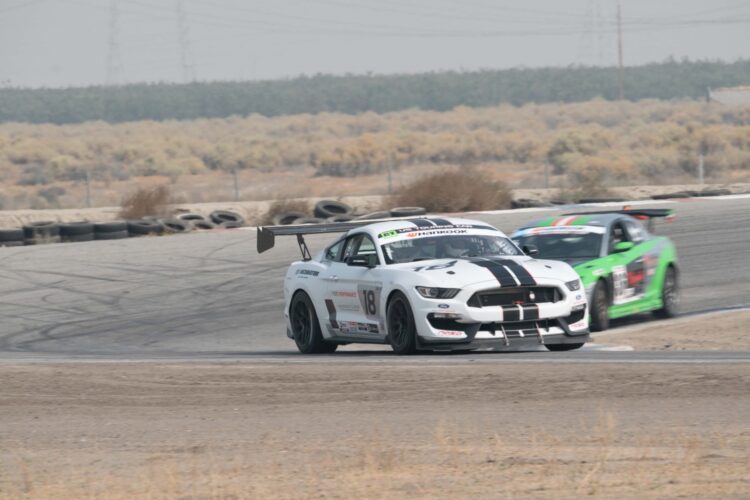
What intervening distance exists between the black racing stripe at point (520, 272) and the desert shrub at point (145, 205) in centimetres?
2272

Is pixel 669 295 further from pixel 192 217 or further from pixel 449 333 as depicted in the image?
pixel 192 217

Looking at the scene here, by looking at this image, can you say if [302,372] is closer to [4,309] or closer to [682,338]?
[682,338]

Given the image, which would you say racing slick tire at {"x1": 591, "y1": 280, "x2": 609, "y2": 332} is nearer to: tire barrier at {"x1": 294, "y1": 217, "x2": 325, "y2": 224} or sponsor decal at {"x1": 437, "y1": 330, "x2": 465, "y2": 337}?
sponsor decal at {"x1": 437, "y1": 330, "x2": 465, "y2": 337}

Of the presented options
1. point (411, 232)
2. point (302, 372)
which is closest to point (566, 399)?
point (302, 372)

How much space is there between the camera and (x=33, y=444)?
9.42 metres

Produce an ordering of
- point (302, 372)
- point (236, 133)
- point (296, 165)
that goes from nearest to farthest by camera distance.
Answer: point (302, 372)
point (296, 165)
point (236, 133)

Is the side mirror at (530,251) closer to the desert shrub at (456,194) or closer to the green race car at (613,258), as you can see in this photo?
the green race car at (613,258)

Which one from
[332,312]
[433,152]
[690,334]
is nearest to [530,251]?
[332,312]

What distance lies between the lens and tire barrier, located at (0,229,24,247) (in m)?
28.9

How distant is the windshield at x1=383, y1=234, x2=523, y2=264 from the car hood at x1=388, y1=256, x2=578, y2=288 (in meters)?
0.28

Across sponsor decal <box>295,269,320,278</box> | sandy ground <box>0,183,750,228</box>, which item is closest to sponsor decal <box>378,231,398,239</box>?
sponsor decal <box>295,269,320,278</box>

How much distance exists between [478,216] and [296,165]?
44.6 m

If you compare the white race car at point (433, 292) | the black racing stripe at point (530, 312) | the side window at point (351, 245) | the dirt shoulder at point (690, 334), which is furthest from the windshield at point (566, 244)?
the black racing stripe at point (530, 312)

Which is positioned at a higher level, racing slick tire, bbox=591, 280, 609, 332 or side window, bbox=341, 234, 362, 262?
side window, bbox=341, 234, 362, 262
